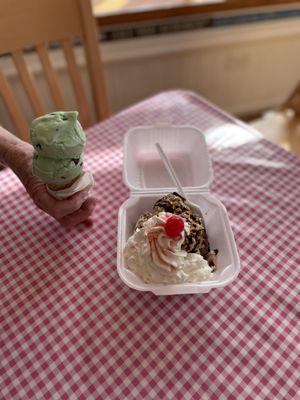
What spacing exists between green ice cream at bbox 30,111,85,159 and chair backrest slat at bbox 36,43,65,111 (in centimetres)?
63

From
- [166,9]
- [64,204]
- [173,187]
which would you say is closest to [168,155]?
[173,187]

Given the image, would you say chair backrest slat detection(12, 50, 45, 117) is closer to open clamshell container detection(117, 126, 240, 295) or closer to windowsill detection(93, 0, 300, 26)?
open clamshell container detection(117, 126, 240, 295)

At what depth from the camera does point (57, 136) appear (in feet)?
2.31

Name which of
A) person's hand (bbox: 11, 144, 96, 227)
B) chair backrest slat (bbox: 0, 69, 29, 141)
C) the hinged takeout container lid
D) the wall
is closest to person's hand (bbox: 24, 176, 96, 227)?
person's hand (bbox: 11, 144, 96, 227)

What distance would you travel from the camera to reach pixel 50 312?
2.71 feet

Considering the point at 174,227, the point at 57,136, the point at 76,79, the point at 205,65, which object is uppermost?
the point at 57,136

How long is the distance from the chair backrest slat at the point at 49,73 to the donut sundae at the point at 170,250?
73cm

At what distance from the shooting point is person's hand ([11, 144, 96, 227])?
857mm

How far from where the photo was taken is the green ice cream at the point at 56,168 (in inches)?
29.0

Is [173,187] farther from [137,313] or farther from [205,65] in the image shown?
[205,65]

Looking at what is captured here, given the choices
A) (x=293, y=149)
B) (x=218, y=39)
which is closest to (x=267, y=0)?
(x=218, y=39)

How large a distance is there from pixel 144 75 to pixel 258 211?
1277 millimetres

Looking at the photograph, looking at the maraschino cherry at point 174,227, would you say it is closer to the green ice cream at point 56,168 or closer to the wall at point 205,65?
the green ice cream at point 56,168

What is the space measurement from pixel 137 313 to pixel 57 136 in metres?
0.43
